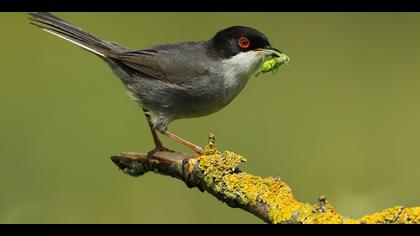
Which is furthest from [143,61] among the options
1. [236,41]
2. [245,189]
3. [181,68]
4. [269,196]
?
[269,196]

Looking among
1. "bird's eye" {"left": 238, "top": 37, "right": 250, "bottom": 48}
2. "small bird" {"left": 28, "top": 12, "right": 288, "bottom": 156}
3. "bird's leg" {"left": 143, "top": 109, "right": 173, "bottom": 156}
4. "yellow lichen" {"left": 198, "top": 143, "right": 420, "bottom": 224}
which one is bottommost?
"yellow lichen" {"left": 198, "top": 143, "right": 420, "bottom": 224}

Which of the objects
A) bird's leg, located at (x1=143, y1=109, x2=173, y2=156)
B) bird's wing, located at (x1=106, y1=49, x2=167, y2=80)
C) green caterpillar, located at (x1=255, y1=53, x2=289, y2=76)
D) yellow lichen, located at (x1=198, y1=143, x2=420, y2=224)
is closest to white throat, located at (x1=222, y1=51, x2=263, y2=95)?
green caterpillar, located at (x1=255, y1=53, x2=289, y2=76)

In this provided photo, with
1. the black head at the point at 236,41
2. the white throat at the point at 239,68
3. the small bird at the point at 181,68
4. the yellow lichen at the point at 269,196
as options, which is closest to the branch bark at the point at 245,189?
the yellow lichen at the point at 269,196

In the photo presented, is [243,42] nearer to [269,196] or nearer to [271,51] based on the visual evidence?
[271,51]

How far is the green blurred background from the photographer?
7.50 meters

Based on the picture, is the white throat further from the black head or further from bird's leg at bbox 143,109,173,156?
bird's leg at bbox 143,109,173,156

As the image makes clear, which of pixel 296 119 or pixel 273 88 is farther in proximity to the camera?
pixel 273 88

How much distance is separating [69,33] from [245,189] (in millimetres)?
2639

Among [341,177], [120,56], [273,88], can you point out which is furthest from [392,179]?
[120,56]

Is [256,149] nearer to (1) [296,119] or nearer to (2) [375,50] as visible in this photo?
(1) [296,119]

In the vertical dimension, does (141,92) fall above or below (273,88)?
below

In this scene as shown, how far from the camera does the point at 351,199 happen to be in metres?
6.59

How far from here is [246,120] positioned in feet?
29.5

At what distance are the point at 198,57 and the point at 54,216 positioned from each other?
197 cm
